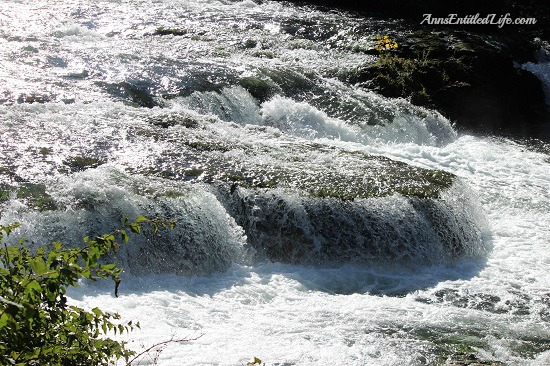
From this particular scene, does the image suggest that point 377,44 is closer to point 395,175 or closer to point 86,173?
point 395,175

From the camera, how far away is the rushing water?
6090 mm

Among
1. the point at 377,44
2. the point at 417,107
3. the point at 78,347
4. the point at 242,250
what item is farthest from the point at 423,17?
the point at 78,347

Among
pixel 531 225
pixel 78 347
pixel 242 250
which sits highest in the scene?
pixel 78 347

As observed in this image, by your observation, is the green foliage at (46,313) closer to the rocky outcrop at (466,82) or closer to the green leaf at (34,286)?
the green leaf at (34,286)

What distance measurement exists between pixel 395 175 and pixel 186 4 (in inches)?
399

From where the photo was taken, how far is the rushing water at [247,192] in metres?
6.09

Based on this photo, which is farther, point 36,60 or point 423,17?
point 423,17

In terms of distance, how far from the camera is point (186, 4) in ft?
56.1

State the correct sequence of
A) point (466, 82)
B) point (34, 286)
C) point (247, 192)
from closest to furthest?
point (34, 286)
point (247, 192)
point (466, 82)

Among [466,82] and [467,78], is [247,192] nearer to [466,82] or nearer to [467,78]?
[466,82]

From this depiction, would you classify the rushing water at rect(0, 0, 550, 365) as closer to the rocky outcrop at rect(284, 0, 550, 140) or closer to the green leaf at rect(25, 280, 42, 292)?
the rocky outcrop at rect(284, 0, 550, 140)

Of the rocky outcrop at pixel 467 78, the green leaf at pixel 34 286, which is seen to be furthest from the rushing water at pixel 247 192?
the green leaf at pixel 34 286

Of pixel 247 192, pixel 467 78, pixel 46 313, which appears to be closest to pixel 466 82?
pixel 467 78

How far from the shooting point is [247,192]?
7.89m
